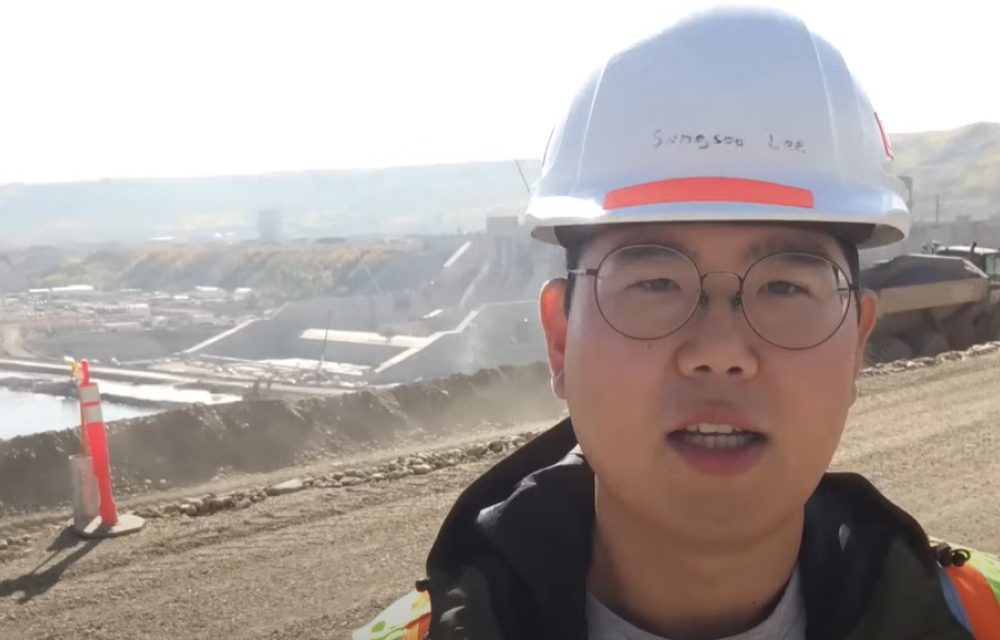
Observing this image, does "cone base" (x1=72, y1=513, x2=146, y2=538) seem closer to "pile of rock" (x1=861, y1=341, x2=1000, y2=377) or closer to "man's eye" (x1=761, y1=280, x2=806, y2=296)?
"man's eye" (x1=761, y1=280, x2=806, y2=296)

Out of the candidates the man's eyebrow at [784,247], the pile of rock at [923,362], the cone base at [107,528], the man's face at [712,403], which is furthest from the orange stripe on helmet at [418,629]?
the pile of rock at [923,362]

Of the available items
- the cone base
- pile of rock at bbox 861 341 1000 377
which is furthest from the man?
pile of rock at bbox 861 341 1000 377

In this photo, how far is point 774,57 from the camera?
1.44 metres

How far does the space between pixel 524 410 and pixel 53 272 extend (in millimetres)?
31856

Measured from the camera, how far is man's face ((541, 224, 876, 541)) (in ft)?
4.40

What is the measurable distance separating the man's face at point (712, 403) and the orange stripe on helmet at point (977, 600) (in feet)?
0.96

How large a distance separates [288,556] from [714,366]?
5.02m

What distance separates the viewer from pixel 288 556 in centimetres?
593

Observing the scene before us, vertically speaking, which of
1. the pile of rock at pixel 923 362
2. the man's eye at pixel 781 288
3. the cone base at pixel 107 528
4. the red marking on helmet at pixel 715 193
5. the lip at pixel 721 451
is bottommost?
the pile of rock at pixel 923 362

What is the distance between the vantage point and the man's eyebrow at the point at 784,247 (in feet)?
4.64

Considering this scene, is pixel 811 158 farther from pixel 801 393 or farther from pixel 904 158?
pixel 904 158

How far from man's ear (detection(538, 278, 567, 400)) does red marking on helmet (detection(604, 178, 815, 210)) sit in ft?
0.72

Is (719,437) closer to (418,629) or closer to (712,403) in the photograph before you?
(712,403)

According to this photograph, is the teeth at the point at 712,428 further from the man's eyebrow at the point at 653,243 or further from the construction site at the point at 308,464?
the construction site at the point at 308,464
